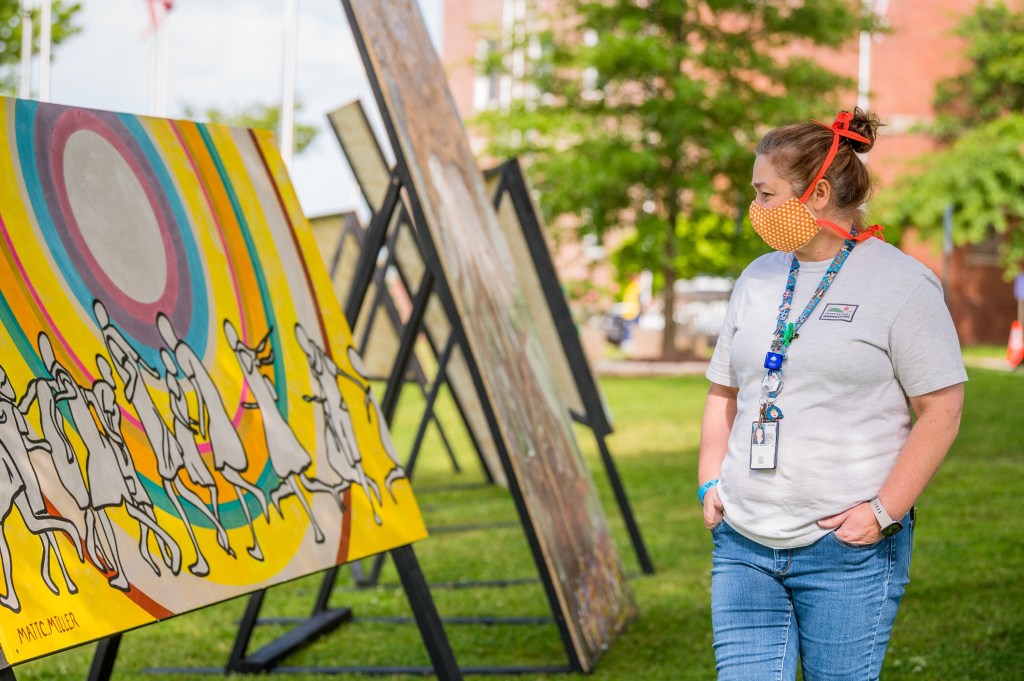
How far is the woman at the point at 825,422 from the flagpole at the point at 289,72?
7.97 meters

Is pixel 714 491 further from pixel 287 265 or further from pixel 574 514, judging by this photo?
pixel 574 514

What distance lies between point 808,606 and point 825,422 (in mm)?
389

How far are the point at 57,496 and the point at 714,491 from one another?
1.49 meters

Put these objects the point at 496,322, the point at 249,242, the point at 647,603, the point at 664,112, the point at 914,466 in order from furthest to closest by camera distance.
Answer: the point at 664,112
the point at 647,603
the point at 496,322
the point at 249,242
the point at 914,466

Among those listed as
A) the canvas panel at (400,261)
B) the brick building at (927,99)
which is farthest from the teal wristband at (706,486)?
the brick building at (927,99)

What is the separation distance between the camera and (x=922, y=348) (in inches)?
94.7

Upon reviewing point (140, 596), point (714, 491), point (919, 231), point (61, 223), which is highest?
point (61, 223)

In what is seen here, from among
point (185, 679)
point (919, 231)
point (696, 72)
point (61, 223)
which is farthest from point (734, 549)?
point (919, 231)

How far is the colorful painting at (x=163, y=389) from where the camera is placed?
9.04 ft

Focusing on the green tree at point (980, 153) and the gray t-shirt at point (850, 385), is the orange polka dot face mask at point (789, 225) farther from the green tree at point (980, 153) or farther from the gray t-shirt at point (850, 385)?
the green tree at point (980, 153)

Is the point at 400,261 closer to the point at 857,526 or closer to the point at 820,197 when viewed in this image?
the point at 820,197

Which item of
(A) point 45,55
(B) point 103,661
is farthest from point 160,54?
(B) point 103,661

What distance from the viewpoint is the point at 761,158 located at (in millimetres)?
2607

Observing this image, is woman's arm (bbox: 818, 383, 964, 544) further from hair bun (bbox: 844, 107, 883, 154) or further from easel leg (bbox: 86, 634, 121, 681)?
easel leg (bbox: 86, 634, 121, 681)
